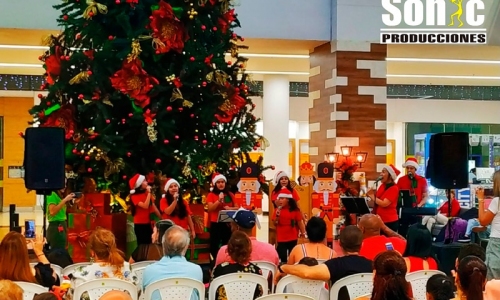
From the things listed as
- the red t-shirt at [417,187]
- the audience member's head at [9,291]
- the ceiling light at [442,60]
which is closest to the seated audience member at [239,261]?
the audience member's head at [9,291]

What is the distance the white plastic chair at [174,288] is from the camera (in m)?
4.01

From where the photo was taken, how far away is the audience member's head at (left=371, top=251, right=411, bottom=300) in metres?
3.13

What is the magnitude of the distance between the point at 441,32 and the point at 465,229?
4.27 m

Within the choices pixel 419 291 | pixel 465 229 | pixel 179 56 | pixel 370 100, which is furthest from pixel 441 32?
pixel 419 291

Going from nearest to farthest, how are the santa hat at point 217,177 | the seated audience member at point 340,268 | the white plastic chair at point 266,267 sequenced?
1. the seated audience member at point 340,268
2. the white plastic chair at point 266,267
3. the santa hat at point 217,177

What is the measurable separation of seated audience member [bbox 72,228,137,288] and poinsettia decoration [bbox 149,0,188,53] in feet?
10.8

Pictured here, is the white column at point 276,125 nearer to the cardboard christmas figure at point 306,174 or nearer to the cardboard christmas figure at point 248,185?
the cardboard christmas figure at point 306,174

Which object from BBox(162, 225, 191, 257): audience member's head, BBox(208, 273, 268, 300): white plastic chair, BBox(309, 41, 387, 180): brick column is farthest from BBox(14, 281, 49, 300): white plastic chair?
BBox(309, 41, 387, 180): brick column

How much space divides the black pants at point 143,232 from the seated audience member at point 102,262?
304 cm

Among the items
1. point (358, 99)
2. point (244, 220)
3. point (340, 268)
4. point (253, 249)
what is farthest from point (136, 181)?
point (358, 99)

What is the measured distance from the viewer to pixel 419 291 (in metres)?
4.34

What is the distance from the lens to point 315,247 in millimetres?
4871

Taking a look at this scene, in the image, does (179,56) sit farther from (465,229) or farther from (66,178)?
(465,229)

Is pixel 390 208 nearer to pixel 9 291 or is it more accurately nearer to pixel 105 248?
pixel 105 248
